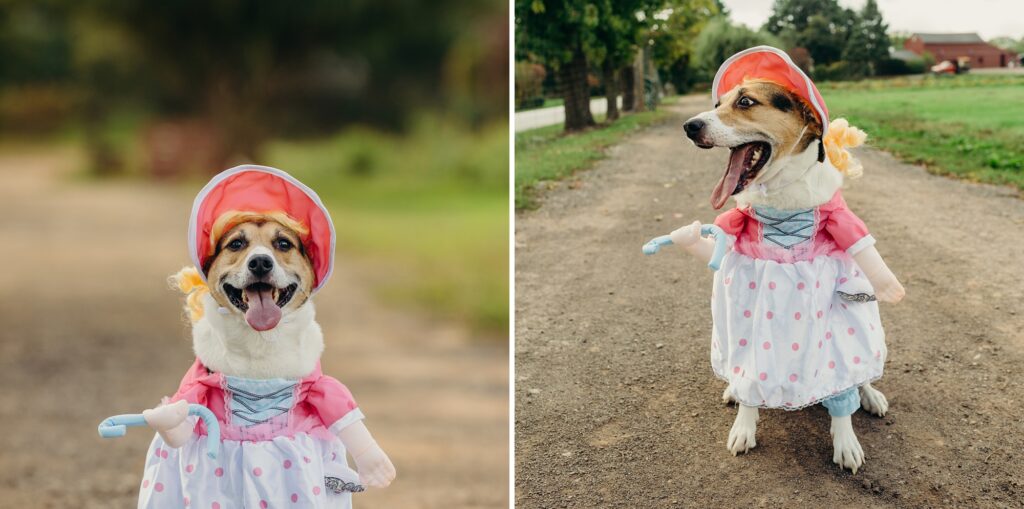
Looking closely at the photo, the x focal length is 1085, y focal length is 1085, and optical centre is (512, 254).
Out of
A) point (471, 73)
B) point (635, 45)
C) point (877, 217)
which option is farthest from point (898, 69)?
point (471, 73)

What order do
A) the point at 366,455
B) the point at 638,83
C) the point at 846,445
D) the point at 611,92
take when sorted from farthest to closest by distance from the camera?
the point at 611,92 < the point at 638,83 < the point at 846,445 < the point at 366,455

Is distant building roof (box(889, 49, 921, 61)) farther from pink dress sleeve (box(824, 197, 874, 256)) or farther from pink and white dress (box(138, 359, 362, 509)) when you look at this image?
pink and white dress (box(138, 359, 362, 509))

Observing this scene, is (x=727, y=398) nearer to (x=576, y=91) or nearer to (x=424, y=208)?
(x=576, y=91)

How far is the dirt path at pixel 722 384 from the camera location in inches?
78.2

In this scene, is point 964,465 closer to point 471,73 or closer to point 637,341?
point 637,341

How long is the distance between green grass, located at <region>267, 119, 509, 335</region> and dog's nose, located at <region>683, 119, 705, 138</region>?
10.4 ft

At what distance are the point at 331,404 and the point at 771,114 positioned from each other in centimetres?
82

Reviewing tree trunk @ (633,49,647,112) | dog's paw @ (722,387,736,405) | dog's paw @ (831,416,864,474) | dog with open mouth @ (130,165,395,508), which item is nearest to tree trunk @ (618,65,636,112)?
tree trunk @ (633,49,647,112)

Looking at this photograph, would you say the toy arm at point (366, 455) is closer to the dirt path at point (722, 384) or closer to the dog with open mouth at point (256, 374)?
the dog with open mouth at point (256, 374)

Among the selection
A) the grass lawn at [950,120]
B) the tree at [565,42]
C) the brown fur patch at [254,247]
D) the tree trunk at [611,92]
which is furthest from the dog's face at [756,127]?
the tree at [565,42]

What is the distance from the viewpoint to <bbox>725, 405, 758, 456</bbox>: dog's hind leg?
2.04 m

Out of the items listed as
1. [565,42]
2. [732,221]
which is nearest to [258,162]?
[565,42]

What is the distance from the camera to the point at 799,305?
184 cm

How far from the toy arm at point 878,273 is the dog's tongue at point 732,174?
0.25 metres
